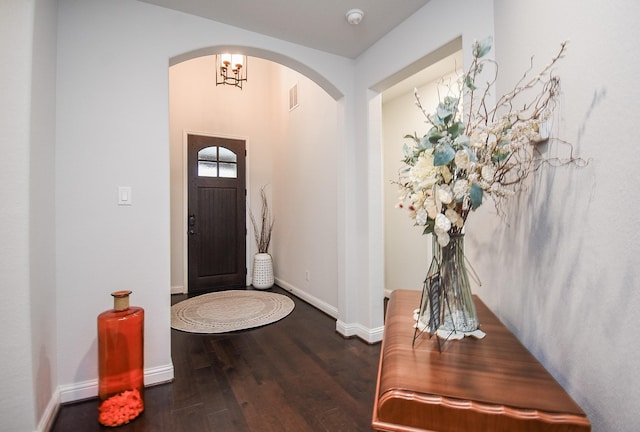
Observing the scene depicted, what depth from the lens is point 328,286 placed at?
355 centimetres

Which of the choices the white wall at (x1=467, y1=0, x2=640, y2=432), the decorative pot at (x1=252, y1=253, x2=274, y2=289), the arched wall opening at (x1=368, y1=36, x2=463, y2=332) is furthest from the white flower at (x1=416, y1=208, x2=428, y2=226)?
the decorative pot at (x1=252, y1=253, x2=274, y2=289)

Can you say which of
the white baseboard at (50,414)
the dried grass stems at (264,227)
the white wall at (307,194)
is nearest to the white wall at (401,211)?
the white wall at (307,194)

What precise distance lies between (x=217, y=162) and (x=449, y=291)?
4449 mm

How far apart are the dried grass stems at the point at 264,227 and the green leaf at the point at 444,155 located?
14.3ft

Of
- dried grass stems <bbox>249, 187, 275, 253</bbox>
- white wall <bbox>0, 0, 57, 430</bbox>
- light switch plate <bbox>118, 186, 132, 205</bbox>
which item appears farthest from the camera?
dried grass stems <bbox>249, 187, 275, 253</bbox>

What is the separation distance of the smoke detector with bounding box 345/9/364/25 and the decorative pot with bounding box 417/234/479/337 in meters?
1.91

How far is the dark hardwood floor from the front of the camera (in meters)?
1.68

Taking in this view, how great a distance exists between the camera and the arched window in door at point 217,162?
467 cm

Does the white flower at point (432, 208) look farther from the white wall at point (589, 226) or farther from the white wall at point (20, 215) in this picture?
the white wall at point (20, 215)

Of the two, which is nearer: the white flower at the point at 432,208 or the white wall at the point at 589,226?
the white wall at the point at 589,226

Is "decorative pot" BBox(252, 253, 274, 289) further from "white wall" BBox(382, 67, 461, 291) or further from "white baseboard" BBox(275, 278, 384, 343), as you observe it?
"white wall" BBox(382, 67, 461, 291)

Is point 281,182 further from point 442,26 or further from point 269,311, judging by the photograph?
point 442,26

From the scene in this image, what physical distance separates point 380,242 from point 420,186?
1.89m

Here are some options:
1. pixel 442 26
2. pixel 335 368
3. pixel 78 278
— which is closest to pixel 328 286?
pixel 335 368
